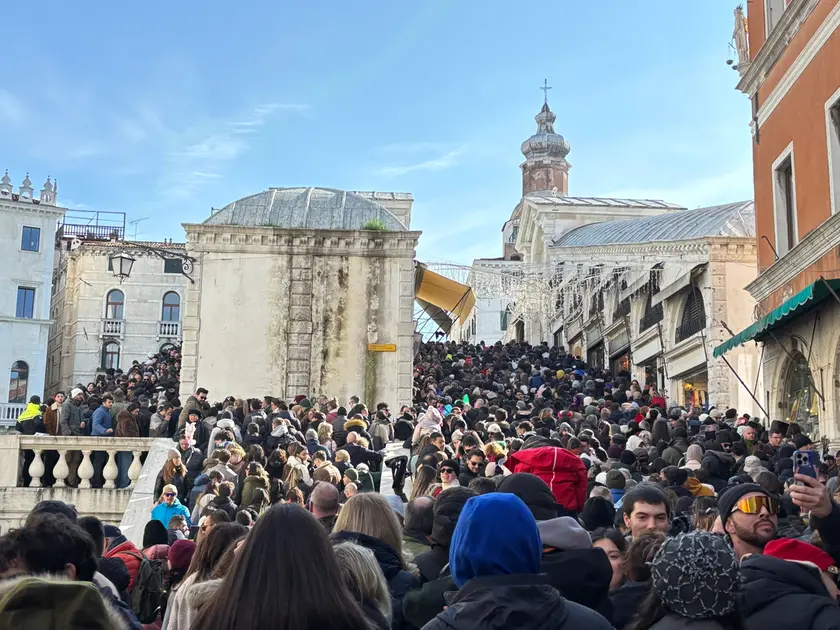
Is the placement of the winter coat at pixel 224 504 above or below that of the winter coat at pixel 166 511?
above

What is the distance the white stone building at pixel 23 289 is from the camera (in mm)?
51000

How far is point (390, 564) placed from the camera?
5340 millimetres

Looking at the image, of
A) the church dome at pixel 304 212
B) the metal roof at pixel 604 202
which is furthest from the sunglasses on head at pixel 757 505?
the metal roof at pixel 604 202

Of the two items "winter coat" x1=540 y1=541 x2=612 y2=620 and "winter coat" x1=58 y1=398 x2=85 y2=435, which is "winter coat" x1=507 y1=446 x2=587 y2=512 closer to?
"winter coat" x1=540 y1=541 x2=612 y2=620

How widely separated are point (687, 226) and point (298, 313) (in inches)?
550

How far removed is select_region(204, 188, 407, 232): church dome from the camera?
25.5m

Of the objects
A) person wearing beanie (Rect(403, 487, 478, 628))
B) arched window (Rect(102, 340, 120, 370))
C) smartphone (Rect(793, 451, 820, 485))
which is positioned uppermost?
arched window (Rect(102, 340, 120, 370))

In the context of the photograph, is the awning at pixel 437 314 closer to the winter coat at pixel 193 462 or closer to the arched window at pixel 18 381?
the winter coat at pixel 193 462

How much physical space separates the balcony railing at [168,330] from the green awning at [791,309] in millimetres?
43519

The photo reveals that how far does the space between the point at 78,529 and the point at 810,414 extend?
15.8 meters

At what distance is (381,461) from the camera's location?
15336mm

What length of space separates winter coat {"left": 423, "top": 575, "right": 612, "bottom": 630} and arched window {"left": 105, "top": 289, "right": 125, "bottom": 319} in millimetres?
57021

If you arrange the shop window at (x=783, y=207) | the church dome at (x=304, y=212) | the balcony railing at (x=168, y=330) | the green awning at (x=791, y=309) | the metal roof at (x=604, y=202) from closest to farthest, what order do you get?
the green awning at (x=791, y=309)
the shop window at (x=783, y=207)
the church dome at (x=304, y=212)
the metal roof at (x=604, y=202)
the balcony railing at (x=168, y=330)

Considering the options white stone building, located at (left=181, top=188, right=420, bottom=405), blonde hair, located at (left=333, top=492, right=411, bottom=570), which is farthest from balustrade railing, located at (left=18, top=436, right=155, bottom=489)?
blonde hair, located at (left=333, top=492, right=411, bottom=570)
